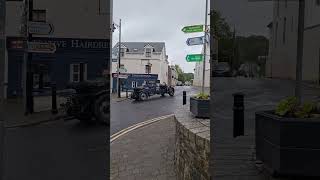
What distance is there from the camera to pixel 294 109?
10.1ft

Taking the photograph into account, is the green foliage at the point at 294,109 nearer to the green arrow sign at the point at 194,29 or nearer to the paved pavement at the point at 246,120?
the paved pavement at the point at 246,120

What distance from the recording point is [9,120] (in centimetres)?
350

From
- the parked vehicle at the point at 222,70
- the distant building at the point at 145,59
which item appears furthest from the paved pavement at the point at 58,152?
the distant building at the point at 145,59

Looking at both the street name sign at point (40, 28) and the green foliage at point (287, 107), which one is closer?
the green foliage at point (287, 107)

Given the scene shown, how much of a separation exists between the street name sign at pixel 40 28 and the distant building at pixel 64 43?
3 centimetres

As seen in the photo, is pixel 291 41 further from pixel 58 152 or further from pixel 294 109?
pixel 58 152

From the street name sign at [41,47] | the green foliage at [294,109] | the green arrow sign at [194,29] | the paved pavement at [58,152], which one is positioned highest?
the green arrow sign at [194,29]

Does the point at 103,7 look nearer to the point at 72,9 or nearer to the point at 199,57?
the point at 72,9

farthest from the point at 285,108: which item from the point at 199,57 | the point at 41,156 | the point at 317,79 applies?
the point at 199,57

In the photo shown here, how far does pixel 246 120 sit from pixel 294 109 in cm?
39

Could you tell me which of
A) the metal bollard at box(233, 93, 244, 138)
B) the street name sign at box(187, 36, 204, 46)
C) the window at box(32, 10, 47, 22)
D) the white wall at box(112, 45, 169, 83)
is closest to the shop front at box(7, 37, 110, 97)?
the window at box(32, 10, 47, 22)

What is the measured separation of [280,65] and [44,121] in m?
1.78

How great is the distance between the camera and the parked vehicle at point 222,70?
331cm

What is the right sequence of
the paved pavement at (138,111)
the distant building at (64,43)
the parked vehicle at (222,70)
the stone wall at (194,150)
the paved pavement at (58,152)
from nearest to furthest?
the parked vehicle at (222,70) < the distant building at (64,43) < the paved pavement at (58,152) < the stone wall at (194,150) < the paved pavement at (138,111)
